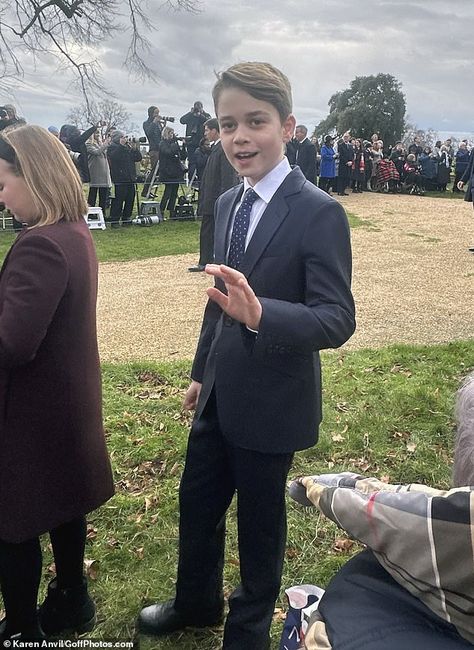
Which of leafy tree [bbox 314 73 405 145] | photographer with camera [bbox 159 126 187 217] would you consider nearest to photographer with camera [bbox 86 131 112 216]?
photographer with camera [bbox 159 126 187 217]

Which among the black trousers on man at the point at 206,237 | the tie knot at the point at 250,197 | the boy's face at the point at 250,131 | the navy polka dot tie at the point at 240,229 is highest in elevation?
the boy's face at the point at 250,131

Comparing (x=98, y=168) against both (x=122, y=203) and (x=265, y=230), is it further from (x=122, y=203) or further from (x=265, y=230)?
(x=265, y=230)

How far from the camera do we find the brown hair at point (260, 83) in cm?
171

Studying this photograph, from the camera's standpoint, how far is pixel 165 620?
2.29 m

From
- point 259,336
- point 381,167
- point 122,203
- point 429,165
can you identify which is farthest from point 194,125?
point 259,336

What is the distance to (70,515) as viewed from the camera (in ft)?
6.62

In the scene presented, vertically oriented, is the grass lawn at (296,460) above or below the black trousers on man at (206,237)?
below

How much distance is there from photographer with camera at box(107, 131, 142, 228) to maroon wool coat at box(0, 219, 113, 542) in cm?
1041

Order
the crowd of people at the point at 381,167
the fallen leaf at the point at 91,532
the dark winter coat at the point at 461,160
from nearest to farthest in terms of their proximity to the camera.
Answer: the fallen leaf at the point at 91,532 → the crowd of people at the point at 381,167 → the dark winter coat at the point at 461,160

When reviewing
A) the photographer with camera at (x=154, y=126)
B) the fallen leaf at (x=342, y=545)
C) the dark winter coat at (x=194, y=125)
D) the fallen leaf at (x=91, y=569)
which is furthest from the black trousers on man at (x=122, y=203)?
the fallen leaf at (x=342, y=545)

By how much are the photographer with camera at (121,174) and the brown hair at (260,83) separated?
1051 centimetres

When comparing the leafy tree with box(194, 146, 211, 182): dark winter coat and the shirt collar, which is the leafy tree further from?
the shirt collar

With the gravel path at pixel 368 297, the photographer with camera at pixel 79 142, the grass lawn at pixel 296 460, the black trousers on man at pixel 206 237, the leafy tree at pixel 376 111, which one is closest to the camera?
the grass lawn at pixel 296 460

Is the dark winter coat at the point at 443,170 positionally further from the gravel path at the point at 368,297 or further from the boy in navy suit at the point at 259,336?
the boy in navy suit at the point at 259,336
